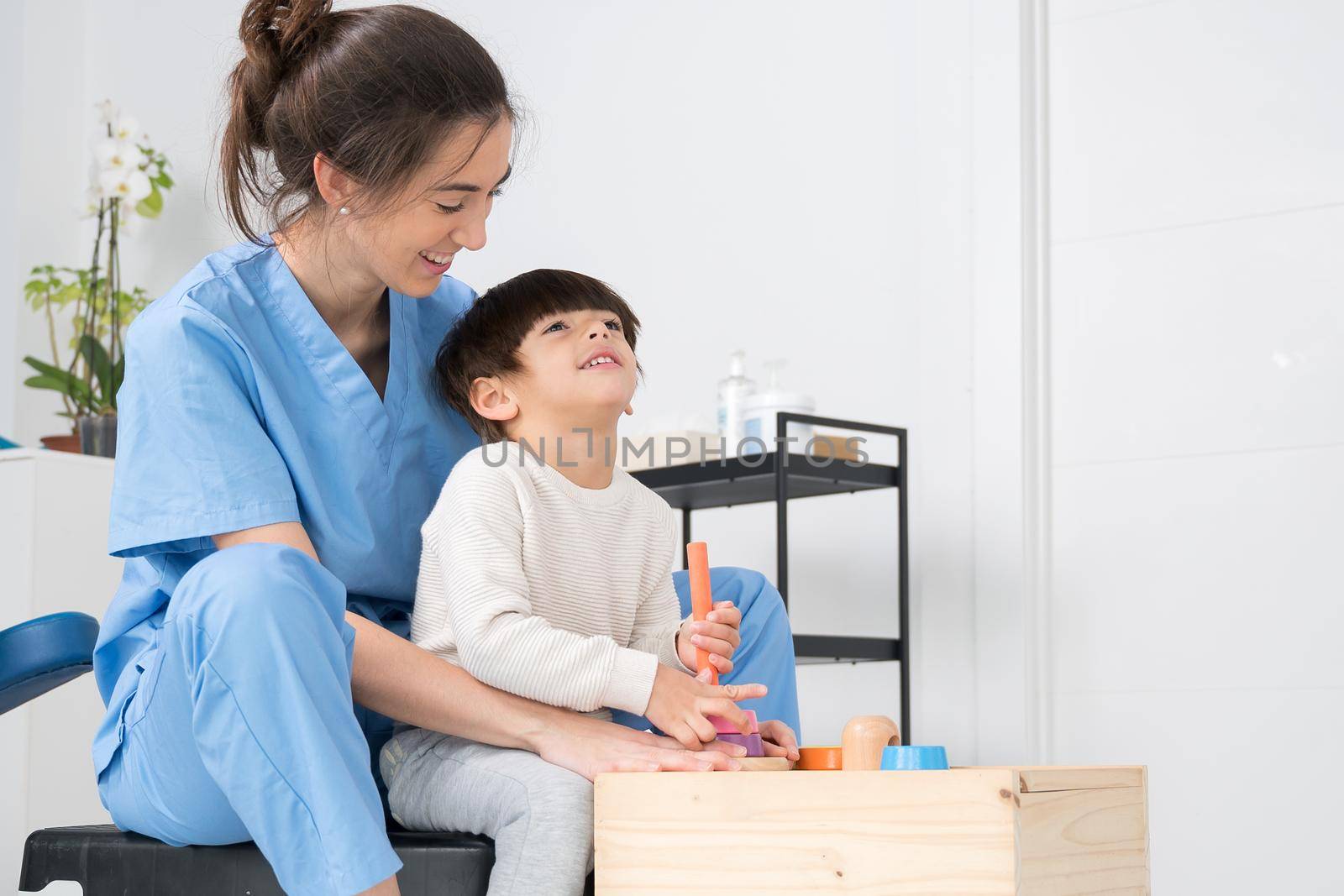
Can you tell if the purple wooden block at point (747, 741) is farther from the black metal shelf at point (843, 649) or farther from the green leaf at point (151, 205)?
the green leaf at point (151, 205)

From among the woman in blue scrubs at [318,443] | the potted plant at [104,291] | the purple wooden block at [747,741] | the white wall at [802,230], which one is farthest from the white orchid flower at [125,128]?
the purple wooden block at [747,741]

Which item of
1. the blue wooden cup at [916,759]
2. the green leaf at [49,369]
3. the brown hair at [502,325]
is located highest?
the green leaf at [49,369]

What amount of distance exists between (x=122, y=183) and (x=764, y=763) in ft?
7.01

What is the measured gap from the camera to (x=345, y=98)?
3.67 ft

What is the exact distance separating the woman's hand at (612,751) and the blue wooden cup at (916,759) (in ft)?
0.46

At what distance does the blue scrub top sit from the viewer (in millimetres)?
1062

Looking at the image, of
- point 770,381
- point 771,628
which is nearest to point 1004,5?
point 770,381

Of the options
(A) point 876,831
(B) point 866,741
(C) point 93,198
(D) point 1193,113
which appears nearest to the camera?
(A) point 876,831

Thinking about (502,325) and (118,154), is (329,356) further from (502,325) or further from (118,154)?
(118,154)

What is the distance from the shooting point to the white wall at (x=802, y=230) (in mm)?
2008

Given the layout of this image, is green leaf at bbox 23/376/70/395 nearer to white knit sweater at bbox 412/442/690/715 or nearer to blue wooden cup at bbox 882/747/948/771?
white knit sweater at bbox 412/442/690/715

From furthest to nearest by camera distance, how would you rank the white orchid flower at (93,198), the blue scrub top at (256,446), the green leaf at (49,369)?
the white orchid flower at (93,198) → the green leaf at (49,369) → the blue scrub top at (256,446)

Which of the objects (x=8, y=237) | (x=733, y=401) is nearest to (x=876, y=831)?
(x=733, y=401)

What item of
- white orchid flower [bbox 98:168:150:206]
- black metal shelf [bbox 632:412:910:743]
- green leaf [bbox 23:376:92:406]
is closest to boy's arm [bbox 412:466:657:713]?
black metal shelf [bbox 632:412:910:743]
